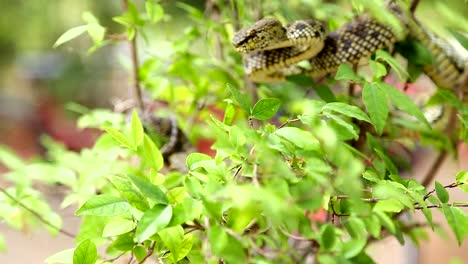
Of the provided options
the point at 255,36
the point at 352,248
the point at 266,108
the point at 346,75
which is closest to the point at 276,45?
the point at 255,36

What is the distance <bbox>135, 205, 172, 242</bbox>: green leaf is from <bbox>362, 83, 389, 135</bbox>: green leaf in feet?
0.67

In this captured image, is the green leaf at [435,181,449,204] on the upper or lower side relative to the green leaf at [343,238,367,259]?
lower

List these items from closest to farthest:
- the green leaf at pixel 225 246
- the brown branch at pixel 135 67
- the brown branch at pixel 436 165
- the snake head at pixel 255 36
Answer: the green leaf at pixel 225 246 → the snake head at pixel 255 36 → the brown branch at pixel 135 67 → the brown branch at pixel 436 165

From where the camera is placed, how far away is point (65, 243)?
216cm

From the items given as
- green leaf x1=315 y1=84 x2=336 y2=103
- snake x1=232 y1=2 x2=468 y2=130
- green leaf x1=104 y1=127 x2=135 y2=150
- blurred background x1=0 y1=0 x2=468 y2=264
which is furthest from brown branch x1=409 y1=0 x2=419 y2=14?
blurred background x1=0 y1=0 x2=468 y2=264

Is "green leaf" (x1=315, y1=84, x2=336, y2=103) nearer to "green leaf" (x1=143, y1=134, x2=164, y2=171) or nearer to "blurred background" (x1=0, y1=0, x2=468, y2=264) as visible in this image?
"green leaf" (x1=143, y1=134, x2=164, y2=171)

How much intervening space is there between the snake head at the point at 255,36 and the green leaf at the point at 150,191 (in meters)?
0.30

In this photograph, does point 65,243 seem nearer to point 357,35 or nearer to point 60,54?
point 357,35

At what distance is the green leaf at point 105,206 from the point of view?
47 centimetres

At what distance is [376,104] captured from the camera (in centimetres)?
54

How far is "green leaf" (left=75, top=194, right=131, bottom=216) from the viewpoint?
468 mm

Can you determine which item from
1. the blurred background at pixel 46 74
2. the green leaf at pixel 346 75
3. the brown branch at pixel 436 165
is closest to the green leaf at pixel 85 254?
the green leaf at pixel 346 75

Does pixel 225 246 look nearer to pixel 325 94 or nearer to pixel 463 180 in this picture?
pixel 463 180

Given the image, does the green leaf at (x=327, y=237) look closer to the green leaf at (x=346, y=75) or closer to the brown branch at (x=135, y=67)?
the green leaf at (x=346, y=75)
